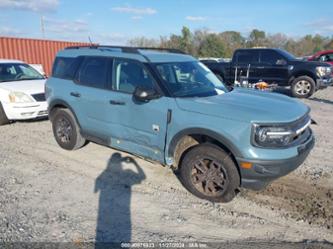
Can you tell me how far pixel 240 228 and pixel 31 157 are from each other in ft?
13.0

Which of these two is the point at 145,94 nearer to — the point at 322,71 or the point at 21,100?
the point at 21,100

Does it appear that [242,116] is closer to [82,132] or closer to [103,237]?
[103,237]

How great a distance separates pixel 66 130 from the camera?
19.2 feet

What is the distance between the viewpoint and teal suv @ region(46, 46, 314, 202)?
359 cm

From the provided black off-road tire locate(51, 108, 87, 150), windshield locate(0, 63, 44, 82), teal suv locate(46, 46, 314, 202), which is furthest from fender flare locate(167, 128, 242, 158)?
windshield locate(0, 63, 44, 82)

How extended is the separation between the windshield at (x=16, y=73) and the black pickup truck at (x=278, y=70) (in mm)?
7105

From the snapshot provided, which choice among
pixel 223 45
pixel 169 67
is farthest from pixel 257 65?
pixel 223 45

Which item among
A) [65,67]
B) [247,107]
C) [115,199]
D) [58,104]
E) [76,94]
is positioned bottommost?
[115,199]

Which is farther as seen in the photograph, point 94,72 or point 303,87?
point 303,87

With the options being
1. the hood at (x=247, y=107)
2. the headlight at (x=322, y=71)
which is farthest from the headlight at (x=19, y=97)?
the headlight at (x=322, y=71)

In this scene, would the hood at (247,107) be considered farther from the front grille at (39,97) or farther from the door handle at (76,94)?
the front grille at (39,97)

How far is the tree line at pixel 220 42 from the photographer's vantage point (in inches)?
1734

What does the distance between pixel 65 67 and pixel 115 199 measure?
2885 millimetres

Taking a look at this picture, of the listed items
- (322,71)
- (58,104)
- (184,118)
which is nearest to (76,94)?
(58,104)
